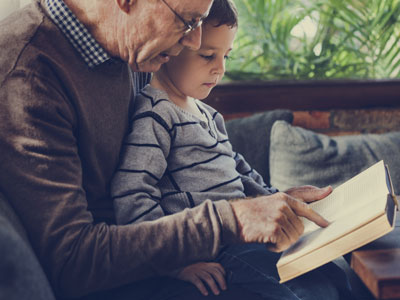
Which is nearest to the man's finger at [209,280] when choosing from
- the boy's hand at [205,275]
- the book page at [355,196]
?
the boy's hand at [205,275]

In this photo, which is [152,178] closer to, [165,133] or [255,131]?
[165,133]

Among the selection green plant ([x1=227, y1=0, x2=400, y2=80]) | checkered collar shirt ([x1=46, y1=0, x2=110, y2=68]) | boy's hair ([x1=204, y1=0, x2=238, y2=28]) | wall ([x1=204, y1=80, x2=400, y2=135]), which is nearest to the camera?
checkered collar shirt ([x1=46, y1=0, x2=110, y2=68])

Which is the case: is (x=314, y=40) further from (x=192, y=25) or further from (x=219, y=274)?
(x=219, y=274)

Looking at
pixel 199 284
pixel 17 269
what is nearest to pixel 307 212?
pixel 199 284

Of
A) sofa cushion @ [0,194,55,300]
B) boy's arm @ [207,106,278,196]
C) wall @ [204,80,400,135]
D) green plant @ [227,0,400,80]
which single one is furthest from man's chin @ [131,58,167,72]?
green plant @ [227,0,400,80]

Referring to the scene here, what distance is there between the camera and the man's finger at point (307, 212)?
93 centimetres

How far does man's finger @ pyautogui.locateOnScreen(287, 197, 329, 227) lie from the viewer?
36.8 inches

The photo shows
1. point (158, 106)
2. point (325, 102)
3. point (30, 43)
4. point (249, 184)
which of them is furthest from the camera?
point (325, 102)

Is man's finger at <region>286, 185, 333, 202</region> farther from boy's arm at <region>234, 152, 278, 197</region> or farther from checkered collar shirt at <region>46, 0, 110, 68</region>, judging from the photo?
checkered collar shirt at <region>46, 0, 110, 68</region>

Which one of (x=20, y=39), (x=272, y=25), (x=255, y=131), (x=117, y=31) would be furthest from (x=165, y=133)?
(x=272, y=25)

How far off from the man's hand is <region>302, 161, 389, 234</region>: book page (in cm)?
5

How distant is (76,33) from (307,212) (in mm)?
618

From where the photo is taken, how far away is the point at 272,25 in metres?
2.53

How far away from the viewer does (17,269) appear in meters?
0.67
